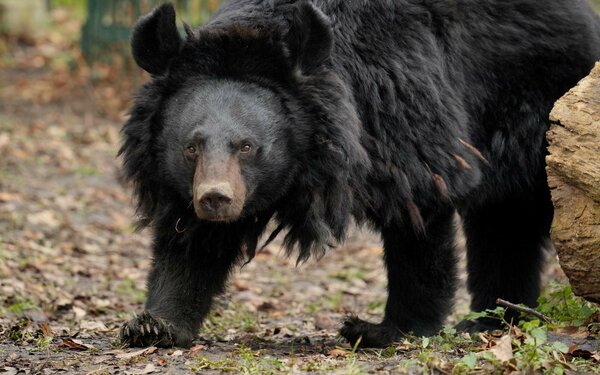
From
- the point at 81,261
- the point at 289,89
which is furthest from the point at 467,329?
the point at 81,261

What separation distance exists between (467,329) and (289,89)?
220cm

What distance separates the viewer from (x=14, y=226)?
28.9 feet

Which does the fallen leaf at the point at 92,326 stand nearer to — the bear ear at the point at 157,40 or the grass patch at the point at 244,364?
the grass patch at the point at 244,364

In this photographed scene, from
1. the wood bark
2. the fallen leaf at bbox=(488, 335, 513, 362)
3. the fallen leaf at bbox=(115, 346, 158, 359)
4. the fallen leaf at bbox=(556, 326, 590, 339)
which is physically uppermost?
the wood bark

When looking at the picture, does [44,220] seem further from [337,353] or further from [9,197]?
[337,353]

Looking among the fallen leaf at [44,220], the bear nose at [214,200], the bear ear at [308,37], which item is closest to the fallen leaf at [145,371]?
the bear nose at [214,200]

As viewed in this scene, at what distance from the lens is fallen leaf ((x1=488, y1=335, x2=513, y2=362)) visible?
14.2 feet

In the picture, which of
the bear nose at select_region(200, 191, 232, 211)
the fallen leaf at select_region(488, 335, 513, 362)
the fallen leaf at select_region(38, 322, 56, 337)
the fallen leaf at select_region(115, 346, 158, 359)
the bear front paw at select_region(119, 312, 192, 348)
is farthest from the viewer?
the fallen leaf at select_region(38, 322, 56, 337)

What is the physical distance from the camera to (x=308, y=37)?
5168mm

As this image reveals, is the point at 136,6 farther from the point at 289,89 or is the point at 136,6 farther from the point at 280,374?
the point at 280,374

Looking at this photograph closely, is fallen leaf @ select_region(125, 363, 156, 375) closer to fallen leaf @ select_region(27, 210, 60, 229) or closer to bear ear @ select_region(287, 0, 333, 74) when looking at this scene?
bear ear @ select_region(287, 0, 333, 74)

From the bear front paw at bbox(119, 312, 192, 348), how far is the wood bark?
2.14m

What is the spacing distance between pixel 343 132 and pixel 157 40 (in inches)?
44.3

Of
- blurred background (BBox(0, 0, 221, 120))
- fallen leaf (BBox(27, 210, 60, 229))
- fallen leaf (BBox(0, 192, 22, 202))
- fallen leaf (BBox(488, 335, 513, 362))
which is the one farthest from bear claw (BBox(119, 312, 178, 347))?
blurred background (BBox(0, 0, 221, 120))
